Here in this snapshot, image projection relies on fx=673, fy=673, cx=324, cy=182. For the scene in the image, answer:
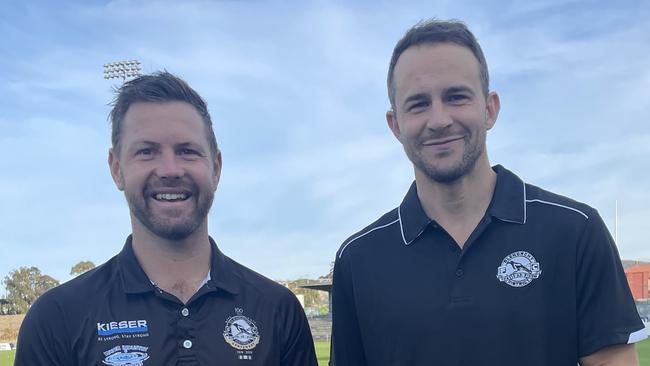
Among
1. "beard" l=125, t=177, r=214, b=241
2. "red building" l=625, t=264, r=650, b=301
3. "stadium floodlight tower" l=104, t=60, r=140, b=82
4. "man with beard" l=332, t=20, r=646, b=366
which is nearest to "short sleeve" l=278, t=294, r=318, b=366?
"man with beard" l=332, t=20, r=646, b=366

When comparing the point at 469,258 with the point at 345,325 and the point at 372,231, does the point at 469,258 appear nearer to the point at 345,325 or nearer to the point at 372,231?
the point at 372,231

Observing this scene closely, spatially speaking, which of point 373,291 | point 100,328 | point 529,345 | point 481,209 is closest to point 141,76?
point 100,328

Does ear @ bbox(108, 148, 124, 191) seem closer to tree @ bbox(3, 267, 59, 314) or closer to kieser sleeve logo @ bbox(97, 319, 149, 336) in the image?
kieser sleeve logo @ bbox(97, 319, 149, 336)

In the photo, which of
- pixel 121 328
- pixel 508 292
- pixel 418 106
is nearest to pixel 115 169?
pixel 121 328

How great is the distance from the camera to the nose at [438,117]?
277 centimetres

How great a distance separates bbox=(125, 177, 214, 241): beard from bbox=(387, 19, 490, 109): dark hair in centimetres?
98

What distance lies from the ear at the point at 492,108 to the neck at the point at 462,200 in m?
0.17

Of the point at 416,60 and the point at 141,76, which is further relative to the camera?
the point at 141,76

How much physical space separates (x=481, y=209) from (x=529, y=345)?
0.60m

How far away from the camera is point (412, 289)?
2840 millimetres

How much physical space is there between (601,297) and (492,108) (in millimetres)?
911

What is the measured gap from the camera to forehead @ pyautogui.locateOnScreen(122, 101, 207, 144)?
3057 mm

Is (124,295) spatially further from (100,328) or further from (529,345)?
(529,345)

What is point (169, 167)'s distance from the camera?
9.82 feet
